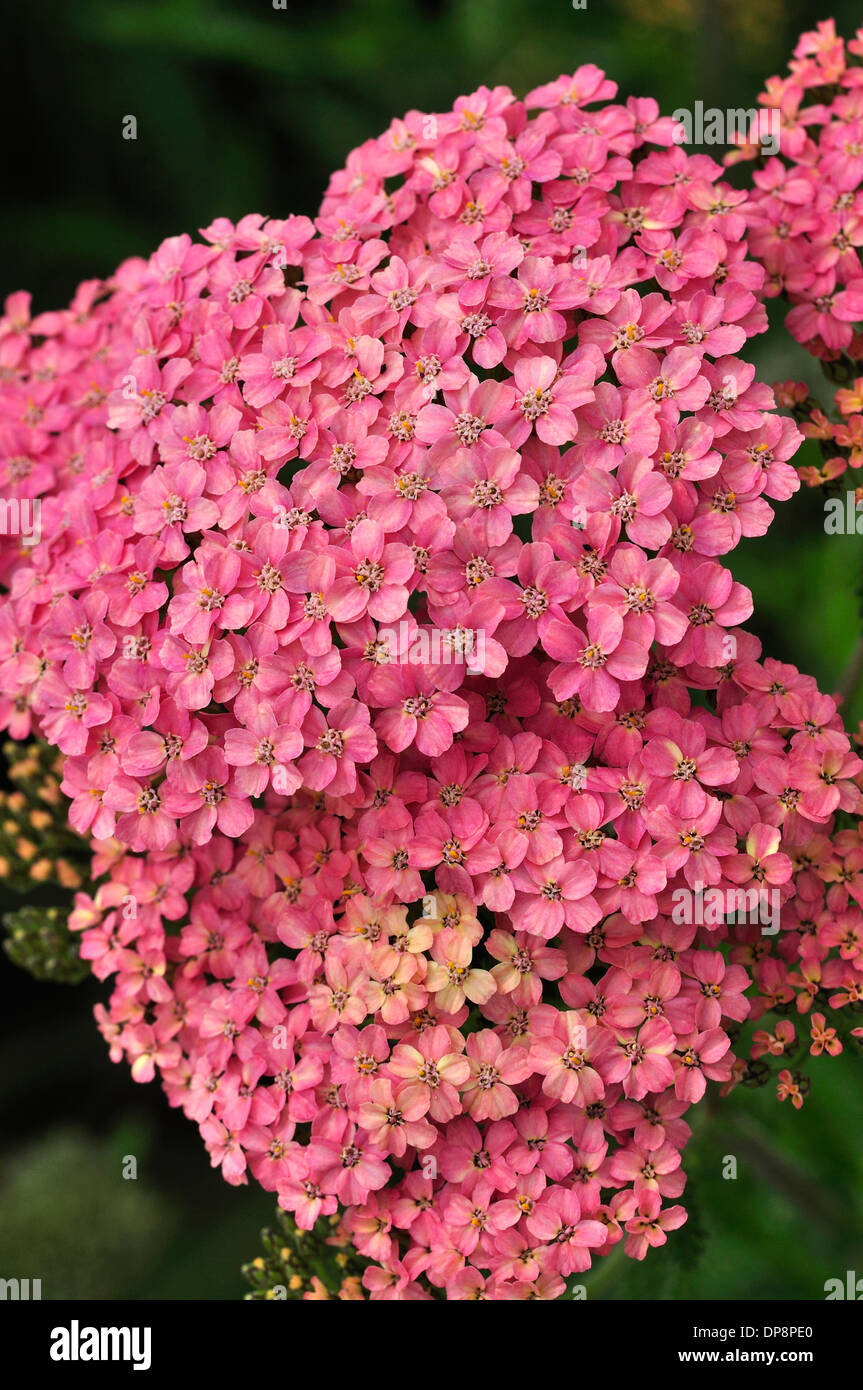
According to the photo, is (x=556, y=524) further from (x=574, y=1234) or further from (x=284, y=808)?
(x=574, y=1234)

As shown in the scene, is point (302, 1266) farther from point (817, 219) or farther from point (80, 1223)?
point (817, 219)

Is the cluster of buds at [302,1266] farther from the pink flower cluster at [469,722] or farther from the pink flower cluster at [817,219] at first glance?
the pink flower cluster at [817,219]

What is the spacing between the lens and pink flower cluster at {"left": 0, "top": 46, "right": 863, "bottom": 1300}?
218cm

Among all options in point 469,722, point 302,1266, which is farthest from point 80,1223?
point 469,722

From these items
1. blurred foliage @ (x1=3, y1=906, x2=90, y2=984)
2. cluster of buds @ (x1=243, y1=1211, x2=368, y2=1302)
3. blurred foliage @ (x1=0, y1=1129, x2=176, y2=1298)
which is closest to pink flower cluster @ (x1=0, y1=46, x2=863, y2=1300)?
cluster of buds @ (x1=243, y1=1211, x2=368, y2=1302)

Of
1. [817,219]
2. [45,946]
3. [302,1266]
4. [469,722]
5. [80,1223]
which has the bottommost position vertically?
[80,1223]

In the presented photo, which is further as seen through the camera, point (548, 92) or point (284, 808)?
point (548, 92)

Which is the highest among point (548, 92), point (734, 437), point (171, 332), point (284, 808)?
point (548, 92)

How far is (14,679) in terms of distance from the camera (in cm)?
248

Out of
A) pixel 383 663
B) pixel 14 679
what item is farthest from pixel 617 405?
pixel 14 679

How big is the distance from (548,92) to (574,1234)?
7.68 ft

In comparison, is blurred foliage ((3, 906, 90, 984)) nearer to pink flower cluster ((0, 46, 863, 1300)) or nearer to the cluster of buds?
pink flower cluster ((0, 46, 863, 1300))

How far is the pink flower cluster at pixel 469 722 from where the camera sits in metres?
2.18

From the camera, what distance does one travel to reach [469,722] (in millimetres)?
2268
